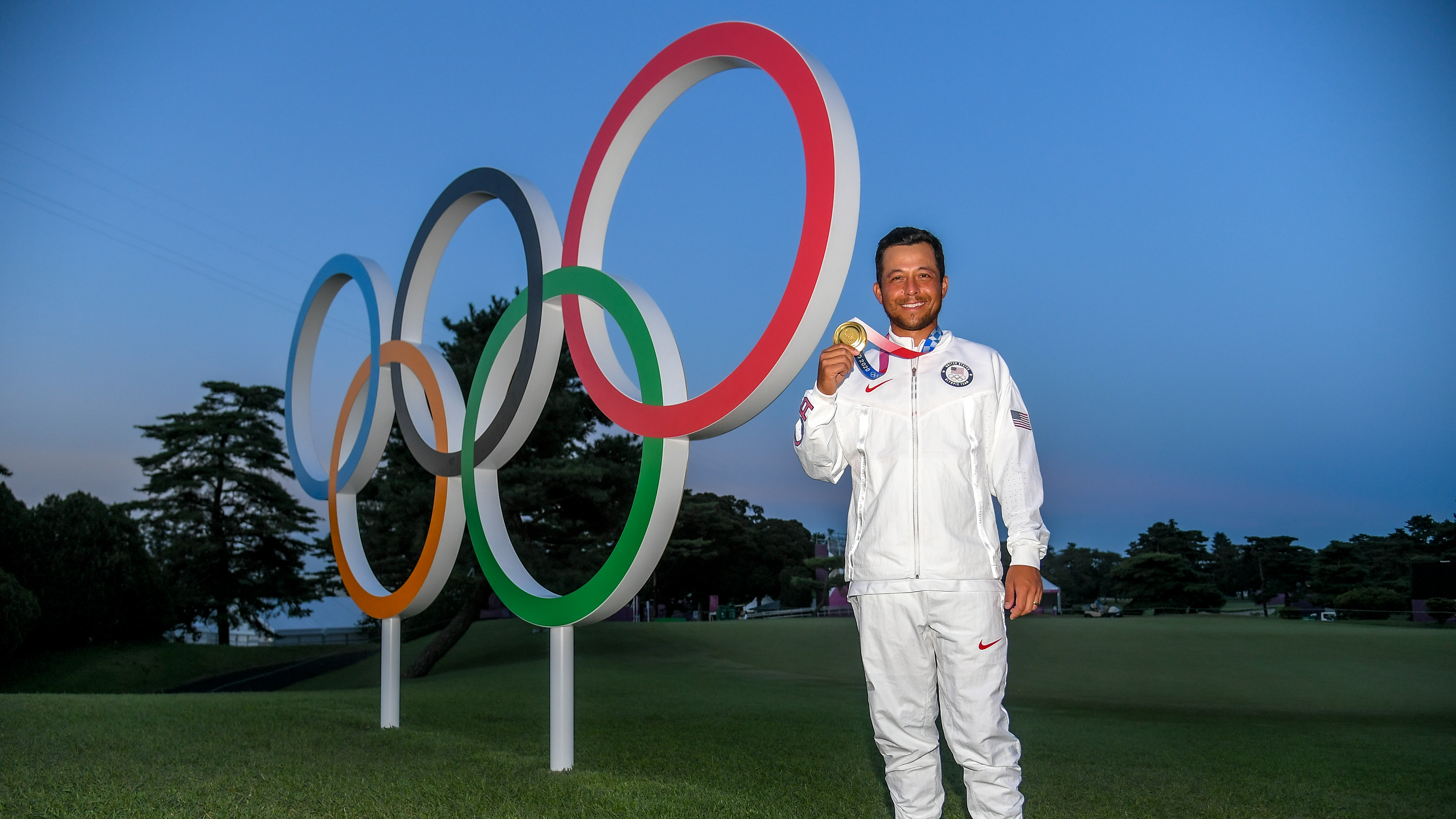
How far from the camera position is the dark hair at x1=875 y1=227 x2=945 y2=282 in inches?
122

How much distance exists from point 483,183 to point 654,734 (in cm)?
410

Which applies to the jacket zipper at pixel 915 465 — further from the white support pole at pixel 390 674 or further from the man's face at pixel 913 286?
the white support pole at pixel 390 674

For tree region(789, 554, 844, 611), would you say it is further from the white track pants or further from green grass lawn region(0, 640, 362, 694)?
the white track pants

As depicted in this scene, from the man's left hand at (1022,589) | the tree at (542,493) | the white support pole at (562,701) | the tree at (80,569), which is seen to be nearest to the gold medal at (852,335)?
the man's left hand at (1022,589)

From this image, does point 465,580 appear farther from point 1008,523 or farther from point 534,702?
point 1008,523

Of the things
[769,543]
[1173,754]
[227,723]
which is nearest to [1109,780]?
[1173,754]

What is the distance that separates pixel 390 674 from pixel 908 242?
5244 mm

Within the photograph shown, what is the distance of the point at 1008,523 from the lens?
2.82m

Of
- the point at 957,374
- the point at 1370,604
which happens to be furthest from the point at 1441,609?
the point at 957,374

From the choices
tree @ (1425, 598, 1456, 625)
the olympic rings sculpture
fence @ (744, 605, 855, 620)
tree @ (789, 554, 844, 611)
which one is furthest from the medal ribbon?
fence @ (744, 605, 855, 620)

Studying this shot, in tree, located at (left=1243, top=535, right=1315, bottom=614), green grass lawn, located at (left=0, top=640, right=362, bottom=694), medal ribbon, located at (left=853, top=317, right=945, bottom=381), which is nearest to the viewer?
medal ribbon, located at (left=853, top=317, right=945, bottom=381)

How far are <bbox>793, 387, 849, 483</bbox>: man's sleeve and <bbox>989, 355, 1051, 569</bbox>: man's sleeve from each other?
0.51m

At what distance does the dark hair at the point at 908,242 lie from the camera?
122 inches

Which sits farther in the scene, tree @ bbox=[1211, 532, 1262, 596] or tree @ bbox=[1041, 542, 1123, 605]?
tree @ bbox=[1041, 542, 1123, 605]
